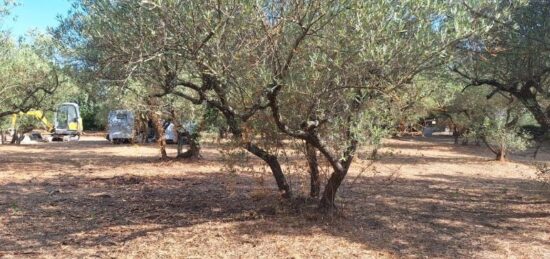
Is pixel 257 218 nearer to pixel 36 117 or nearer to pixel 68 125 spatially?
pixel 36 117

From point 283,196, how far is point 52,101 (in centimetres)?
1463

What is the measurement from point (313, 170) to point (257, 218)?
100 cm

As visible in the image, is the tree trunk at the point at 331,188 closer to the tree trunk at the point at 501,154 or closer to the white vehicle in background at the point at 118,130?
the tree trunk at the point at 501,154

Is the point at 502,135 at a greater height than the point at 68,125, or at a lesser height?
lesser

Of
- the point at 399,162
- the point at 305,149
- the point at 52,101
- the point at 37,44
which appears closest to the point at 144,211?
the point at 305,149

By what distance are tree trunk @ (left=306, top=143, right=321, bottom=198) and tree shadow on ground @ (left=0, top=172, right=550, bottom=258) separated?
10.8 inches

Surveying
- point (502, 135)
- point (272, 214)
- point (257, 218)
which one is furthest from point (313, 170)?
point (502, 135)

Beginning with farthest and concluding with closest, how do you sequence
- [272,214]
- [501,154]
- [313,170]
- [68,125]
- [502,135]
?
[68,125] → [501,154] → [502,135] → [272,214] → [313,170]

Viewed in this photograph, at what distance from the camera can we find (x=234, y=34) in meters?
4.87

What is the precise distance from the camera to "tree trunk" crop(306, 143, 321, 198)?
6.73m

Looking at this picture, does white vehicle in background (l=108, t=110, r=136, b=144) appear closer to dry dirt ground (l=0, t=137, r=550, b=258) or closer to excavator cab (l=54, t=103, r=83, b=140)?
excavator cab (l=54, t=103, r=83, b=140)

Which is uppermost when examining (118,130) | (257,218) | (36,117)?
(36,117)

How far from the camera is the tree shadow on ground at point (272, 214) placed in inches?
246

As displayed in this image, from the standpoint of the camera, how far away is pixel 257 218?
7.12 meters
